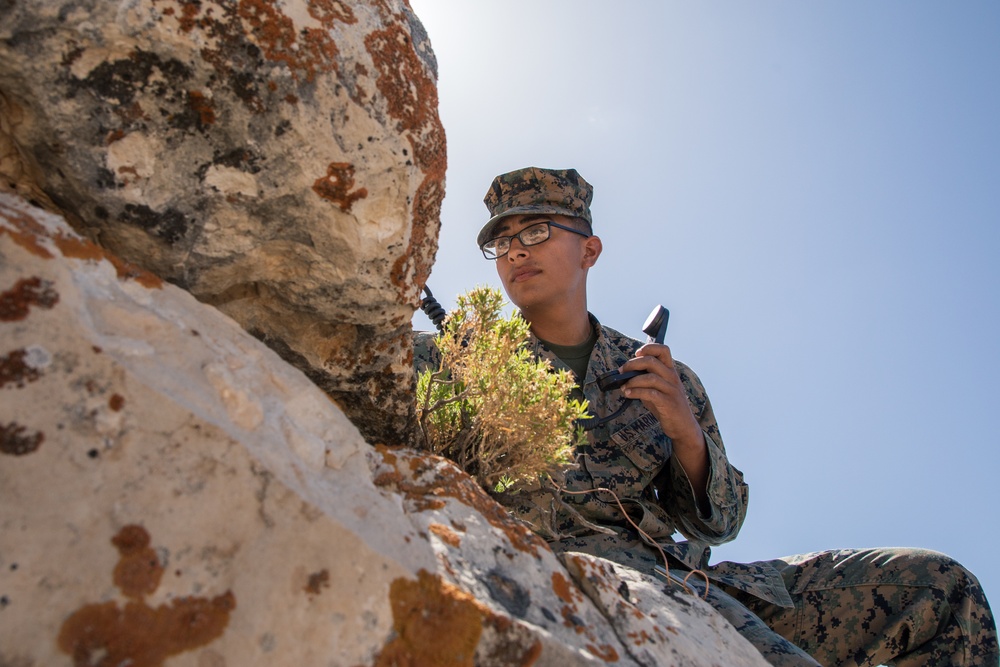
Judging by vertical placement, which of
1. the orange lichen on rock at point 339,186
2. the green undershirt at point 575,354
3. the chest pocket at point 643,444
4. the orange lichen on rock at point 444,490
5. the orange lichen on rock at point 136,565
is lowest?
the orange lichen on rock at point 136,565

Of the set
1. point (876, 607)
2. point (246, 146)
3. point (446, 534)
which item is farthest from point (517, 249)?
point (446, 534)

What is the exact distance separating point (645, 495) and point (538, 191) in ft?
6.44

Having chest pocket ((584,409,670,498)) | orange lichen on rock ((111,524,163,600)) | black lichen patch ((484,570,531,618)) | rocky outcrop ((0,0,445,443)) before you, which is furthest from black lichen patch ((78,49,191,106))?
chest pocket ((584,409,670,498))

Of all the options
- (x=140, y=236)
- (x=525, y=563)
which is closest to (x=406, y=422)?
(x=525, y=563)

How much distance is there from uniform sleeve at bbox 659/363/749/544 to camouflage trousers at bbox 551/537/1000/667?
0.33 m

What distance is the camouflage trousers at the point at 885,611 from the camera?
2.80 metres

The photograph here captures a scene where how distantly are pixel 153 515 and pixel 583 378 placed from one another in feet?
10.2

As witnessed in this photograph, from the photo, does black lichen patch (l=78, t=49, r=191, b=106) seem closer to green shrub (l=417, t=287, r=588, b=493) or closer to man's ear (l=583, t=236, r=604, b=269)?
green shrub (l=417, t=287, r=588, b=493)

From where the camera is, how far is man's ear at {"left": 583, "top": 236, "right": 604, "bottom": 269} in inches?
182

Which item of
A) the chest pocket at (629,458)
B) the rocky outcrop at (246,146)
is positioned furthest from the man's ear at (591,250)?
the rocky outcrop at (246,146)

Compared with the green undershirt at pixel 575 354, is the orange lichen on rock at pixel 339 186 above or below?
below

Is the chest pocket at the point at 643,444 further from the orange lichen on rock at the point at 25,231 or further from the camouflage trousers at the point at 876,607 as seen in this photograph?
the orange lichen on rock at the point at 25,231

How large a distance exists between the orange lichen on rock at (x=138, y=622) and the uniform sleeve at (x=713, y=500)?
2620 millimetres

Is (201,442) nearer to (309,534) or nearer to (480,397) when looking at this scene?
(309,534)
